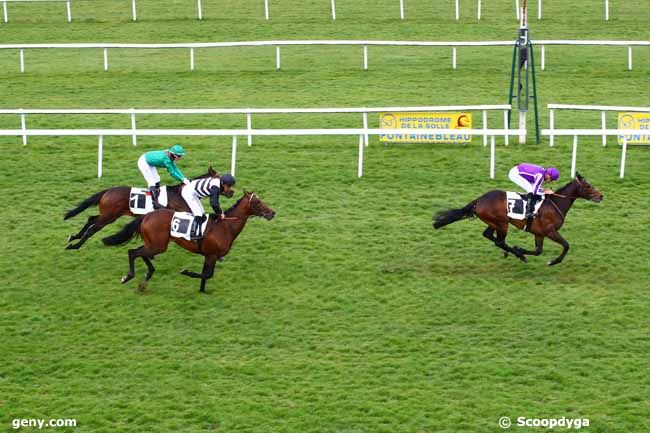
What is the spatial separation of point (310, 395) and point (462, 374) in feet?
5.06

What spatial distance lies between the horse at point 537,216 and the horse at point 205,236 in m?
2.40

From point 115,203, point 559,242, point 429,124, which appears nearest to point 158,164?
point 115,203

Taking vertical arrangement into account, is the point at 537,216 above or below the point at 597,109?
below

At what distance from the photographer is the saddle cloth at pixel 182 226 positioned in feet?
44.9

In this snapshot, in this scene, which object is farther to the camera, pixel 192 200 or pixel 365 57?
pixel 365 57

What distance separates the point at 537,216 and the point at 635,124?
185 inches

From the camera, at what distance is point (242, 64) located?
24.6 meters

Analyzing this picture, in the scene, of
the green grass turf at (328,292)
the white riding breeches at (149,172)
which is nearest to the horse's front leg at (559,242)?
the green grass turf at (328,292)

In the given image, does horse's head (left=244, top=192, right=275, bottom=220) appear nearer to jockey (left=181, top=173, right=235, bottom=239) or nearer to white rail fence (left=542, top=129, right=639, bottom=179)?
jockey (left=181, top=173, right=235, bottom=239)

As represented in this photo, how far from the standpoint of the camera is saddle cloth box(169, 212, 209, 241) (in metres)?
13.7

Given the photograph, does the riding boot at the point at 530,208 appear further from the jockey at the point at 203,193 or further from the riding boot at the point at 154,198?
the riding boot at the point at 154,198

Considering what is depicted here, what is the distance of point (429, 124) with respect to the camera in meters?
18.9

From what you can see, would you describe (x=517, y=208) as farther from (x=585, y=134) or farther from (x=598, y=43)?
(x=598, y=43)

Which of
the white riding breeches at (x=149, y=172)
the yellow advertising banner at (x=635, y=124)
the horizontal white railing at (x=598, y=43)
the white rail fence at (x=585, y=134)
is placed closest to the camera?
the white riding breeches at (x=149, y=172)
